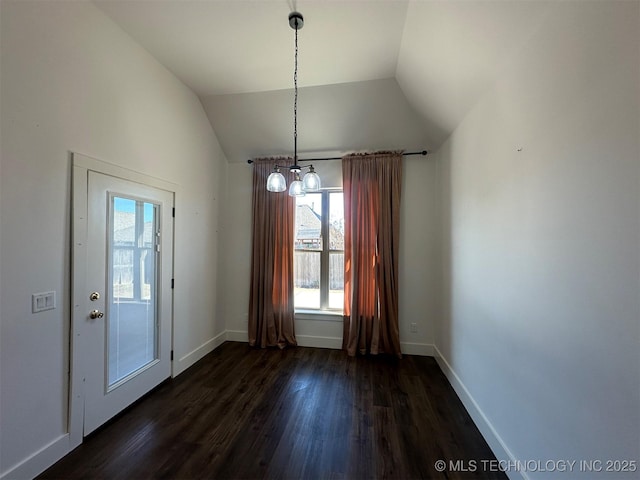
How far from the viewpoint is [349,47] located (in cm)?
241

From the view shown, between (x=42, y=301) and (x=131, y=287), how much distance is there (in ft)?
2.33

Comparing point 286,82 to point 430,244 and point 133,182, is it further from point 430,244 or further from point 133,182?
point 430,244

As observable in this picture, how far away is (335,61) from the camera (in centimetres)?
260

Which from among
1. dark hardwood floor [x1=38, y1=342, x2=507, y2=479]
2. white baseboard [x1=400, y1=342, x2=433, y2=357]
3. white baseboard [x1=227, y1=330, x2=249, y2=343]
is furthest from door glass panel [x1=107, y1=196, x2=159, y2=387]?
white baseboard [x1=400, y1=342, x2=433, y2=357]

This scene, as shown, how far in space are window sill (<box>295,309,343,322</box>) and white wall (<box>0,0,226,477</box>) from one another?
2486 millimetres

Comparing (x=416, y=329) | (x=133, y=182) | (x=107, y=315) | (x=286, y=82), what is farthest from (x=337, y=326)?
(x=286, y=82)

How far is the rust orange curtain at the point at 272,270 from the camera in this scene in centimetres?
370

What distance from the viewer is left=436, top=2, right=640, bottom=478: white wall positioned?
964 millimetres

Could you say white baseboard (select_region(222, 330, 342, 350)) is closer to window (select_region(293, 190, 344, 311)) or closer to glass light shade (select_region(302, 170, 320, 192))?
window (select_region(293, 190, 344, 311))

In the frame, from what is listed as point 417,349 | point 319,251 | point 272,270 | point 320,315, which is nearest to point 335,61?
point 319,251

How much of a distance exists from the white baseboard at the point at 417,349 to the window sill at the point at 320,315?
944mm

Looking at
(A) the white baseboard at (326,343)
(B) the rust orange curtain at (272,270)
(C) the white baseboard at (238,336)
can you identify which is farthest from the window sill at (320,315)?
(C) the white baseboard at (238,336)

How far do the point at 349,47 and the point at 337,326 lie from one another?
333 cm

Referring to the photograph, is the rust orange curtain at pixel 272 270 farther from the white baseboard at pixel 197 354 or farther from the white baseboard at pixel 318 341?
the white baseboard at pixel 197 354
